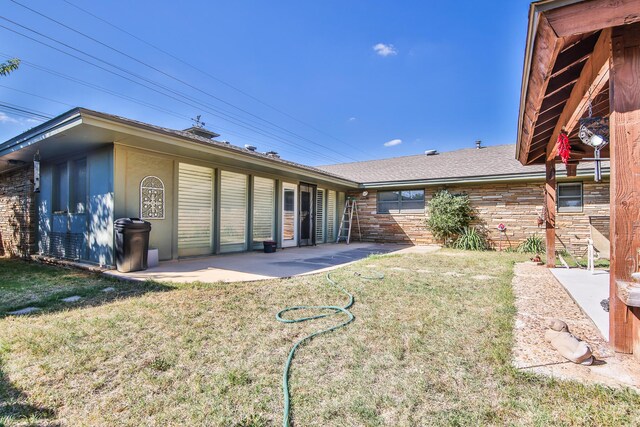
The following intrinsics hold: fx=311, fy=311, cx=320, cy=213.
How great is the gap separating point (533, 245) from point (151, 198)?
9.99 m

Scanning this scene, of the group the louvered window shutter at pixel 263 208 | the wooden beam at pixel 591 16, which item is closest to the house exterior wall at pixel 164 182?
the louvered window shutter at pixel 263 208

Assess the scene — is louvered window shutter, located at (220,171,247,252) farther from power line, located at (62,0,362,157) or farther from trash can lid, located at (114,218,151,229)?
power line, located at (62,0,362,157)

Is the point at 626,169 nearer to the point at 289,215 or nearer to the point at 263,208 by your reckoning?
the point at 263,208

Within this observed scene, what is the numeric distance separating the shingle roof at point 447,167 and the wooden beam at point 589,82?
5817 millimetres

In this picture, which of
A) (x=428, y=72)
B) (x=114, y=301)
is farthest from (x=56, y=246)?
(x=428, y=72)

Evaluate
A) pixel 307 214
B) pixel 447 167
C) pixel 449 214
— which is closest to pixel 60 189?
pixel 307 214

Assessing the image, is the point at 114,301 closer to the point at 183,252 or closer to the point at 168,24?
the point at 183,252

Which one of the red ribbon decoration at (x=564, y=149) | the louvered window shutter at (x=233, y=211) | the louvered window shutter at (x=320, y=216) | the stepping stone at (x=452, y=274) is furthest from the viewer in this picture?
the louvered window shutter at (x=320, y=216)

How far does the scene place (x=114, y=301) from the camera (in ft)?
11.7

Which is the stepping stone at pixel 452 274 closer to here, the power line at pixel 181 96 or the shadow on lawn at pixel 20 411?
the shadow on lawn at pixel 20 411

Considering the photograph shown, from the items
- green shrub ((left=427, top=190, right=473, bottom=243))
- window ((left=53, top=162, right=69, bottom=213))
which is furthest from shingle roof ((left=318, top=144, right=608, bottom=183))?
window ((left=53, top=162, right=69, bottom=213))

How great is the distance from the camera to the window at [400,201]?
11.2 m

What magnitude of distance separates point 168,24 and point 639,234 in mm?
12296

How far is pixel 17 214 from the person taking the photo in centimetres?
833
